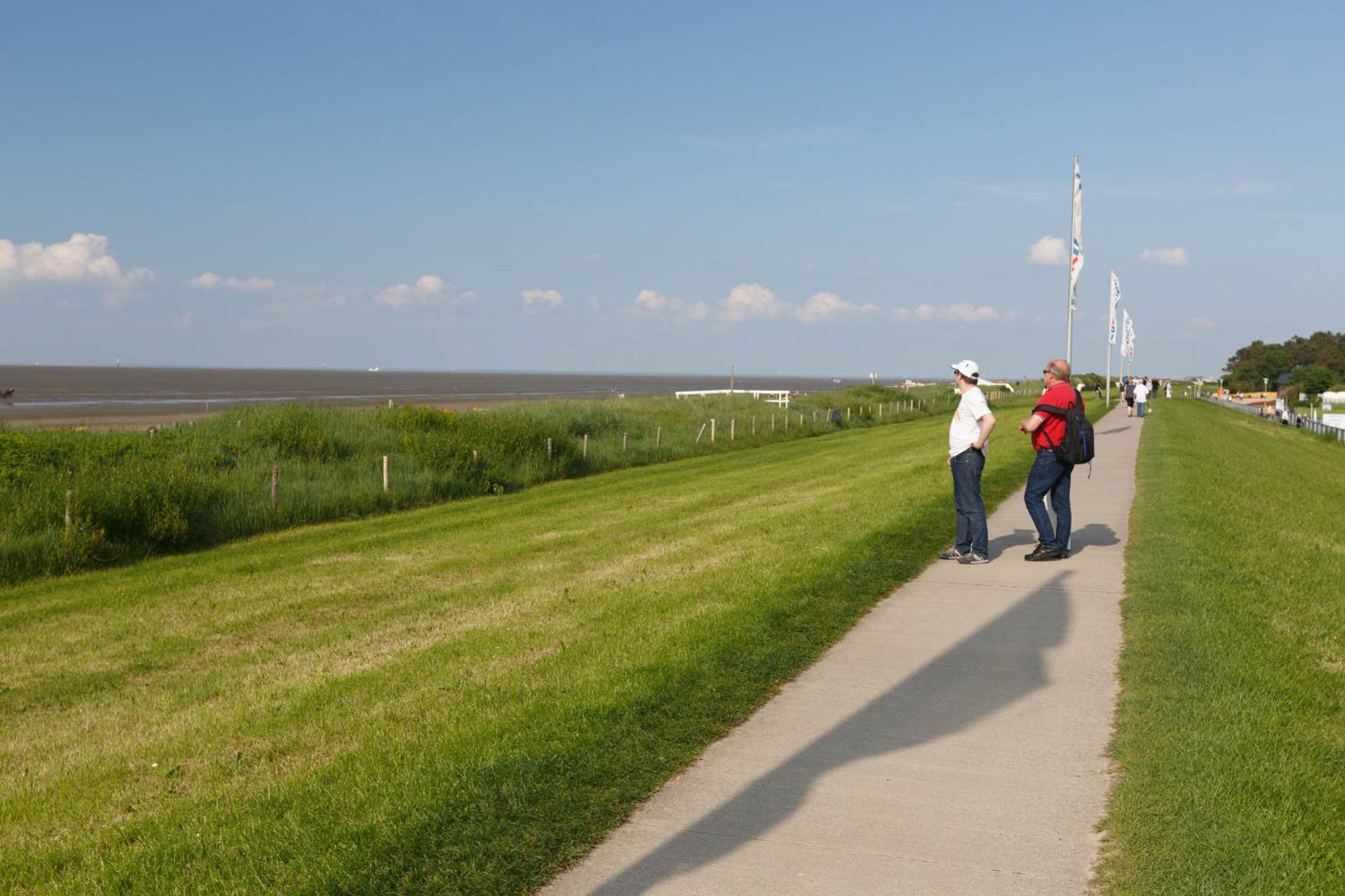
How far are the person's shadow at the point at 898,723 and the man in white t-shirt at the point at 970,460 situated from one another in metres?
1.67

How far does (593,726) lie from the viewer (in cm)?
590

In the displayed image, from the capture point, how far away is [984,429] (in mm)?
10500

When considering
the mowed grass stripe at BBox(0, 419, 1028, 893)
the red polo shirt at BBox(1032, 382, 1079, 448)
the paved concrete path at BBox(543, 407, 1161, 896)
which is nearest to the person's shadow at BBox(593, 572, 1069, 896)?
the paved concrete path at BBox(543, 407, 1161, 896)

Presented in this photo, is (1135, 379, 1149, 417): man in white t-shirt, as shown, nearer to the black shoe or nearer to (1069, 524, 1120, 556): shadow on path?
(1069, 524, 1120, 556): shadow on path

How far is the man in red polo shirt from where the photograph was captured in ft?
35.5

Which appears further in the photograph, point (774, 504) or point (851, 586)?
point (774, 504)

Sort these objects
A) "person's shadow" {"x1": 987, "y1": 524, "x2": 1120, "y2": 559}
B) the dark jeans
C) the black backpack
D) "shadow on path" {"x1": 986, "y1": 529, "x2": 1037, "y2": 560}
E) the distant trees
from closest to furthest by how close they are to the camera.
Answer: the black backpack < the dark jeans < "shadow on path" {"x1": 986, "y1": 529, "x2": 1037, "y2": 560} < "person's shadow" {"x1": 987, "y1": 524, "x2": 1120, "y2": 559} < the distant trees

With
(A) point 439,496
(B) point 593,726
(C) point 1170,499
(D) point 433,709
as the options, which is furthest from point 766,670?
(A) point 439,496

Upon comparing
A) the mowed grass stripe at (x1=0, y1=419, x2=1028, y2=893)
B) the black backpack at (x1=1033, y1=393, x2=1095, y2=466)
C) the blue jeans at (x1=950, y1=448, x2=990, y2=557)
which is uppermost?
the black backpack at (x1=1033, y1=393, x2=1095, y2=466)

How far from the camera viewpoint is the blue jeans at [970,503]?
10.6 metres

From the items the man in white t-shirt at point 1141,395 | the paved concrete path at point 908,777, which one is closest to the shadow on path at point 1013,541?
the paved concrete path at point 908,777

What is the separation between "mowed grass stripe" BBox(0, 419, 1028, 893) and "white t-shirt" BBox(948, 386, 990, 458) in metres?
1.21

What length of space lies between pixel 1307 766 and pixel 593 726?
3.38 meters

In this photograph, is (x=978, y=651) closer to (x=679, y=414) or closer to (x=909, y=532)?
(x=909, y=532)
